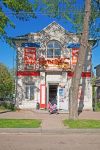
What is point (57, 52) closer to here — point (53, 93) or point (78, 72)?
point (53, 93)

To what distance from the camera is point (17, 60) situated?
34.1 metres

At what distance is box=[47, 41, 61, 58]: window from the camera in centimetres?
3444

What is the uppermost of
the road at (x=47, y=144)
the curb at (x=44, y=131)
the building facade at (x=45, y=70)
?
the building facade at (x=45, y=70)

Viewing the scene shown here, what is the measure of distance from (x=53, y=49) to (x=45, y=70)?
2.33m

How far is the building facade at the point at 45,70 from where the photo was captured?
3391 centimetres

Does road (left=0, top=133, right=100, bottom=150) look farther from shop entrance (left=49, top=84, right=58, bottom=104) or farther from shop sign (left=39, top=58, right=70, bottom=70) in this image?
shop entrance (left=49, top=84, right=58, bottom=104)

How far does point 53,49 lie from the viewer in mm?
34500

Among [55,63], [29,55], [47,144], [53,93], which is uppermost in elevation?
[29,55]

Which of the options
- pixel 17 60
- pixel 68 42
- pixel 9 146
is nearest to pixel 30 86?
pixel 17 60

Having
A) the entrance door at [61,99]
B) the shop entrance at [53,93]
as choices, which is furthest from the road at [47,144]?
the shop entrance at [53,93]

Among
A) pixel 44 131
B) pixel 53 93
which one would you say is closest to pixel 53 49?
pixel 53 93

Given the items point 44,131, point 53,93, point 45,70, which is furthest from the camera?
point 53,93

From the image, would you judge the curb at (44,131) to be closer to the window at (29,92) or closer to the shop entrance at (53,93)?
the window at (29,92)

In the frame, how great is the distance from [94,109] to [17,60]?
27.6 ft
